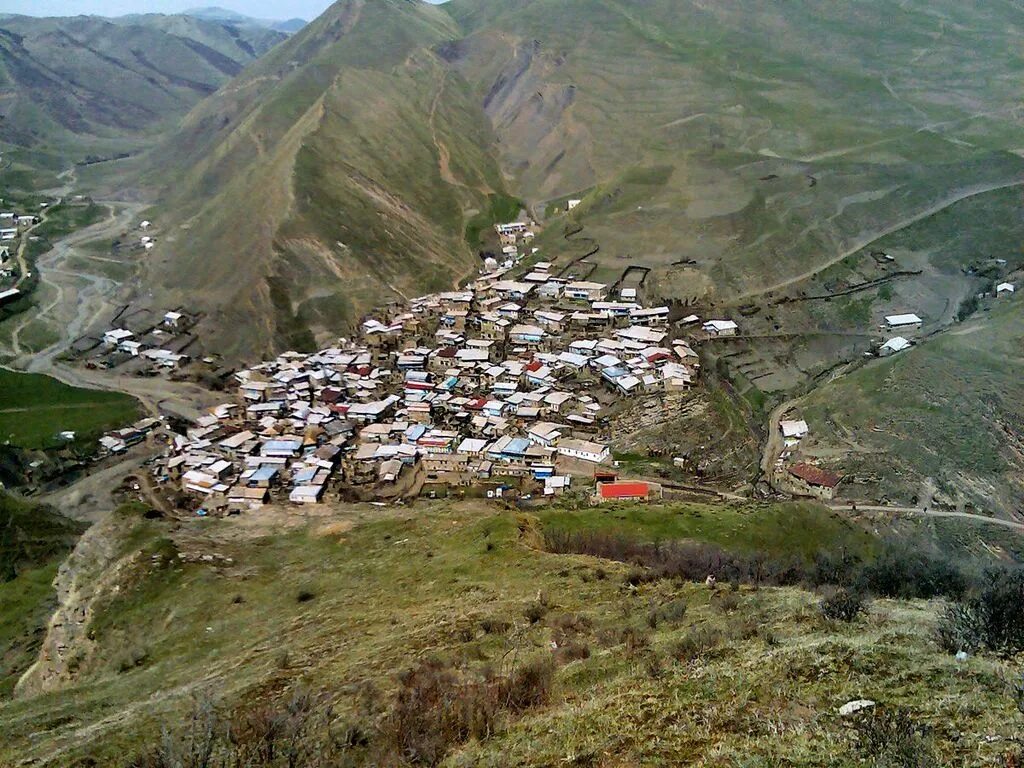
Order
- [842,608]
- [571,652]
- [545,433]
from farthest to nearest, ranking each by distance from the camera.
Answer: [545,433]
[571,652]
[842,608]

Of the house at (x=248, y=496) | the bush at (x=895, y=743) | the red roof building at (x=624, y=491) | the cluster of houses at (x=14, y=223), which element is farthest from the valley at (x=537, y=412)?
the cluster of houses at (x=14, y=223)

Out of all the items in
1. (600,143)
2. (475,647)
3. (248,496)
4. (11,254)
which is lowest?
(11,254)

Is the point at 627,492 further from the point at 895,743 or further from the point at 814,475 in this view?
the point at 895,743

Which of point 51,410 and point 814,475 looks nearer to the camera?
point 814,475

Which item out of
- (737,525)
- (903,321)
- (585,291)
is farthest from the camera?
(585,291)

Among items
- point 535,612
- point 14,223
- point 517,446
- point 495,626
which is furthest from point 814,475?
point 14,223

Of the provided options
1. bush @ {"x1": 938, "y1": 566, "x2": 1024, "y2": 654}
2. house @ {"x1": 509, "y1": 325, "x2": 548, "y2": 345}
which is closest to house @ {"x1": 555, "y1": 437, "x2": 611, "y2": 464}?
house @ {"x1": 509, "y1": 325, "x2": 548, "y2": 345}

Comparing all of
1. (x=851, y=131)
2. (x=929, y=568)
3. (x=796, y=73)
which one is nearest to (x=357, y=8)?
(x=796, y=73)

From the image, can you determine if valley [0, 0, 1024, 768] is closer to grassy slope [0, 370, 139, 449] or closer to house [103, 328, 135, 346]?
grassy slope [0, 370, 139, 449]
